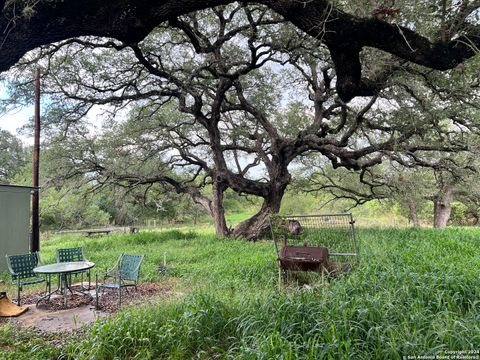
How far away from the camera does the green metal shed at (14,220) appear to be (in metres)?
8.23

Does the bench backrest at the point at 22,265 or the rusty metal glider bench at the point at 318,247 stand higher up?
the rusty metal glider bench at the point at 318,247

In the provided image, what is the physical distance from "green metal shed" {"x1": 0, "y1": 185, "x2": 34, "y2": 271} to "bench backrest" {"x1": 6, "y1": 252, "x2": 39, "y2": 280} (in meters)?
2.89

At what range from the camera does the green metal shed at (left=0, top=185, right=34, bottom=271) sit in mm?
8234

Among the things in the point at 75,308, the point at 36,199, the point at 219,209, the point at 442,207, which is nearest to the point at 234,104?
the point at 219,209

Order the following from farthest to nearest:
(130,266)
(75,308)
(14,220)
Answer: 1. (14,220)
2. (130,266)
3. (75,308)

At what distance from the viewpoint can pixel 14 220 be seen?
8523 millimetres

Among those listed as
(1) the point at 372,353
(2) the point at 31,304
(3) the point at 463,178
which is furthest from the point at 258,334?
(3) the point at 463,178

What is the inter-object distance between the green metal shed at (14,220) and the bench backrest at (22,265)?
2893 millimetres

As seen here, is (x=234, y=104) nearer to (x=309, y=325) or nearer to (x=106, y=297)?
(x=106, y=297)

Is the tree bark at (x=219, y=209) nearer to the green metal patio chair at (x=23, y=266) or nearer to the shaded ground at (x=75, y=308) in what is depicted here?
the shaded ground at (x=75, y=308)

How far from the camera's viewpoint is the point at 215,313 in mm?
3184

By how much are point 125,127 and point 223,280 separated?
29.8 ft

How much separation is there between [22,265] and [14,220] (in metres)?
3.37

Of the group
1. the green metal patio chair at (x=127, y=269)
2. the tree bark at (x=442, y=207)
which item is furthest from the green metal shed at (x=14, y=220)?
the tree bark at (x=442, y=207)
